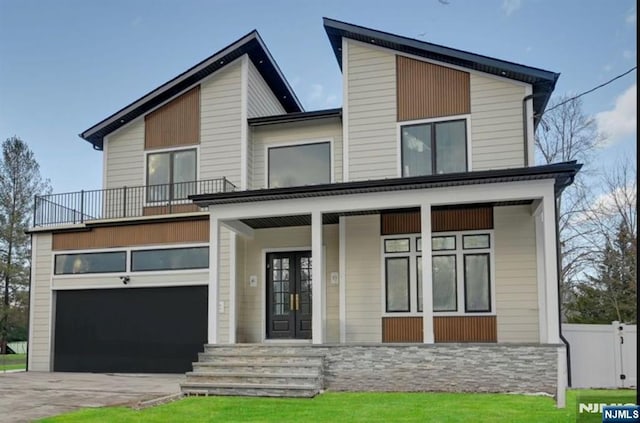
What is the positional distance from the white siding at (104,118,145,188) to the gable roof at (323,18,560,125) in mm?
5742

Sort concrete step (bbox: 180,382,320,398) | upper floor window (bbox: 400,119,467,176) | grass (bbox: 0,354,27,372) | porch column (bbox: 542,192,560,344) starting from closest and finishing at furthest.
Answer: concrete step (bbox: 180,382,320,398) → porch column (bbox: 542,192,560,344) → upper floor window (bbox: 400,119,467,176) → grass (bbox: 0,354,27,372)

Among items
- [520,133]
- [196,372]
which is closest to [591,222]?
[520,133]

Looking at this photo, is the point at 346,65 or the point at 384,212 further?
the point at 346,65

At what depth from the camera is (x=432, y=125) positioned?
1331 cm

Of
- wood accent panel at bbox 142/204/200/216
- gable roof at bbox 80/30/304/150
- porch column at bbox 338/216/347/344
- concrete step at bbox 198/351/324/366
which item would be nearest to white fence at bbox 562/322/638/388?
porch column at bbox 338/216/347/344

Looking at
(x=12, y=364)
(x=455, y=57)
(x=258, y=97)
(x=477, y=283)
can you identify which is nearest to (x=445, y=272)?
(x=477, y=283)

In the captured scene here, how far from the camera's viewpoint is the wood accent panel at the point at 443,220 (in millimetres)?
12609

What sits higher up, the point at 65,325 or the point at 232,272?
the point at 232,272

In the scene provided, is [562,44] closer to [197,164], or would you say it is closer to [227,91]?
[227,91]

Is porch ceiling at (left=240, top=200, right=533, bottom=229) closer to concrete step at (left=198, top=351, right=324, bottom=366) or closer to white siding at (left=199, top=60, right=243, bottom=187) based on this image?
white siding at (left=199, top=60, right=243, bottom=187)

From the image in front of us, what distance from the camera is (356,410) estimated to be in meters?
8.25

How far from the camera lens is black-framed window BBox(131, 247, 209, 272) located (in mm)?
14062

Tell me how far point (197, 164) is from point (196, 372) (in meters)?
5.98

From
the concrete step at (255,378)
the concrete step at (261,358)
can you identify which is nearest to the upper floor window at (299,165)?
the concrete step at (261,358)
